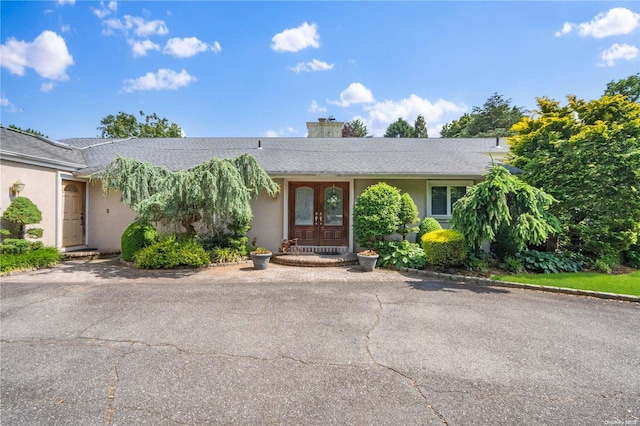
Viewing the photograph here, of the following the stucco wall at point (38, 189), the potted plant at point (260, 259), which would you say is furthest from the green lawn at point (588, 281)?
the stucco wall at point (38, 189)

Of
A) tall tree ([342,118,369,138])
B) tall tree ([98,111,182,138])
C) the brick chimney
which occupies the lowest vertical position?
the brick chimney

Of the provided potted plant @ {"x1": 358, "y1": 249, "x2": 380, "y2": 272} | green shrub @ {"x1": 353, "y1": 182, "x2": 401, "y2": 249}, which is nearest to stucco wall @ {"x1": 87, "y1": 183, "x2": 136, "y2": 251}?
green shrub @ {"x1": 353, "y1": 182, "x2": 401, "y2": 249}

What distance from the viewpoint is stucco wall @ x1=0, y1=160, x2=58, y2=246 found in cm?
809

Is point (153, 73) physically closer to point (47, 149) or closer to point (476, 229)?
point (47, 149)

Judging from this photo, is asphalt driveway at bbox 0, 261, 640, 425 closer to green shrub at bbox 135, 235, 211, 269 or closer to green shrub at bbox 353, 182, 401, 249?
green shrub at bbox 135, 235, 211, 269

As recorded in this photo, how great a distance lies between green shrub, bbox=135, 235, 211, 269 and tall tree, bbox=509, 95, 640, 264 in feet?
34.3

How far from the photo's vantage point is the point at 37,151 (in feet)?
30.4

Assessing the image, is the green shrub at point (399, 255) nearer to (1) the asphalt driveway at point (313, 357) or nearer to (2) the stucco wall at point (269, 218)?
(1) the asphalt driveway at point (313, 357)

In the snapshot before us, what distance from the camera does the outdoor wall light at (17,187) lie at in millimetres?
8250

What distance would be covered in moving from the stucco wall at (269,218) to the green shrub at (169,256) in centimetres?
234

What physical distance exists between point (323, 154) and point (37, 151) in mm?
9821

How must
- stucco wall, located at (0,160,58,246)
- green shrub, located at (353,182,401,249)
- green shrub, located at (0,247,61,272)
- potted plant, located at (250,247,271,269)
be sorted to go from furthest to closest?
green shrub, located at (353,182,401,249) → potted plant, located at (250,247,271,269) → stucco wall, located at (0,160,58,246) → green shrub, located at (0,247,61,272)

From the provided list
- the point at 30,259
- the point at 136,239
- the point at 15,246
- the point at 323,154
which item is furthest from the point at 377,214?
the point at 15,246

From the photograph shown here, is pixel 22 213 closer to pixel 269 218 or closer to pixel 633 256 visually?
pixel 269 218
